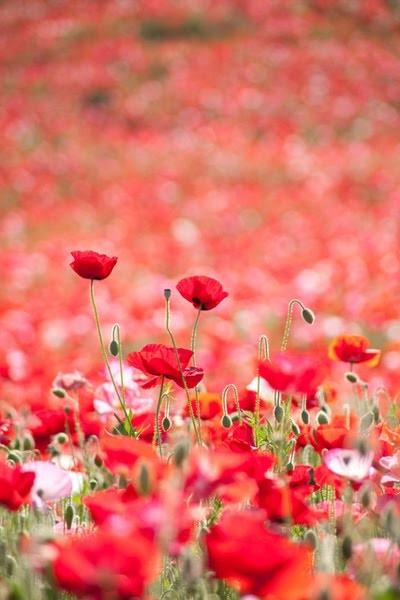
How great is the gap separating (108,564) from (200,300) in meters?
0.61

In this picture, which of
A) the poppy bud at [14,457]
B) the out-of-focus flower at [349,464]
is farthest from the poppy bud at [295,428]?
the poppy bud at [14,457]

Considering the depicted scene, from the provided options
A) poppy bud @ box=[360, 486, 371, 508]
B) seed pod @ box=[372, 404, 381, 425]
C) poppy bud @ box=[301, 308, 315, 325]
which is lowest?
poppy bud @ box=[360, 486, 371, 508]

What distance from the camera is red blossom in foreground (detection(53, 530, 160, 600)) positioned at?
2.16 feet

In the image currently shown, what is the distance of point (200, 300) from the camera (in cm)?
124

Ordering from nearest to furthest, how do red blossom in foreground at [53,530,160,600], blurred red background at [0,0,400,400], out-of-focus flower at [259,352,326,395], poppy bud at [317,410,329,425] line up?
1. red blossom in foreground at [53,530,160,600]
2. out-of-focus flower at [259,352,326,395]
3. poppy bud at [317,410,329,425]
4. blurred red background at [0,0,400,400]

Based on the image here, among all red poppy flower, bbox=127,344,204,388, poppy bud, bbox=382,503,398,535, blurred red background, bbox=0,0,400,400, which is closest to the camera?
poppy bud, bbox=382,503,398,535

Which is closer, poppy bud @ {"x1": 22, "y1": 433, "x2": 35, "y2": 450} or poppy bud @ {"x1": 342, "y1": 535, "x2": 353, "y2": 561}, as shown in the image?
poppy bud @ {"x1": 342, "y1": 535, "x2": 353, "y2": 561}

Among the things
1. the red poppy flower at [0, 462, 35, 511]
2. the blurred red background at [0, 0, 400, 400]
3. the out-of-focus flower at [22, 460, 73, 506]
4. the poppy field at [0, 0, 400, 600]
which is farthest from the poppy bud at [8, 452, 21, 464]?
the blurred red background at [0, 0, 400, 400]

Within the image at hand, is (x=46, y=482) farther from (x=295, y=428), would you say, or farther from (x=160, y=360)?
(x=295, y=428)

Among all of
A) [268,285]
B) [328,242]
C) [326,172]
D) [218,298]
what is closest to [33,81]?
[326,172]

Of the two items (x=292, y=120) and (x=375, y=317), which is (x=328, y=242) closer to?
(x=375, y=317)

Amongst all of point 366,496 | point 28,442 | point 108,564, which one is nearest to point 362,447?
point 366,496

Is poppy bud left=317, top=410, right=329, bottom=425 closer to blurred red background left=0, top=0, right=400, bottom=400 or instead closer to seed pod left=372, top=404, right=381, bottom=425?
seed pod left=372, top=404, right=381, bottom=425

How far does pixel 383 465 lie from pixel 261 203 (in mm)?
7271
